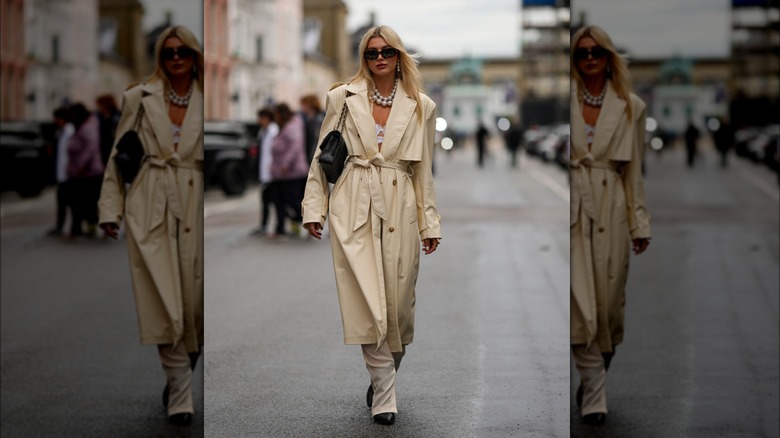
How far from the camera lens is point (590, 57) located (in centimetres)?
564

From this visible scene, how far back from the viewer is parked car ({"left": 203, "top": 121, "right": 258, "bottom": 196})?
22.1m

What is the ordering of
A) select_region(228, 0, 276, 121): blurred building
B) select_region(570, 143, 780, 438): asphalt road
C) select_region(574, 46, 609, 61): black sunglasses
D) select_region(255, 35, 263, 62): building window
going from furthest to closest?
select_region(255, 35, 263, 62): building window < select_region(228, 0, 276, 121): blurred building < select_region(570, 143, 780, 438): asphalt road < select_region(574, 46, 609, 61): black sunglasses

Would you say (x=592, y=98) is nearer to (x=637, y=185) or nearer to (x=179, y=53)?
(x=637, y=185)

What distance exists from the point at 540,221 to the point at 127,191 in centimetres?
1149

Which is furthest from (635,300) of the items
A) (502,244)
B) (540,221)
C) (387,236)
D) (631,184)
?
(540,221)

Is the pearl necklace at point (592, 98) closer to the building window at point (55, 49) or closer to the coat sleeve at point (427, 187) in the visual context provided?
the coat sleeve at point (427, 187)

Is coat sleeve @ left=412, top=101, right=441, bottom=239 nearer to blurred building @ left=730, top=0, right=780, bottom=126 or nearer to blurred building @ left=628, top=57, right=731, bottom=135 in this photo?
blurred building @ left=628, top=57, right=731, bottom=135

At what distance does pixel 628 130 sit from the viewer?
5.70 metres

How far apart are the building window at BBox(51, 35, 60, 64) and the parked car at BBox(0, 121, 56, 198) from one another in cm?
43

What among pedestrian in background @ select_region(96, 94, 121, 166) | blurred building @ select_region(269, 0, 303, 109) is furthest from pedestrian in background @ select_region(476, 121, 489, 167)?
pedestrian in background @ select_region(96, 94, 121, 166)

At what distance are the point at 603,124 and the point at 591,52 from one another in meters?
0.34

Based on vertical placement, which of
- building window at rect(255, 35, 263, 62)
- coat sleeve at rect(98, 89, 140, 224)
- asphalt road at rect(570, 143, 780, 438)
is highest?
building window at rect(255, 35, 263, 62)

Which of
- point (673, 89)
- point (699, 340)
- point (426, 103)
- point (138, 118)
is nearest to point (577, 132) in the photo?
point (426, 103)

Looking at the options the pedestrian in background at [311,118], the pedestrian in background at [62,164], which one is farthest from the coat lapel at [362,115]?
the pedestrian in background at [311,118]
